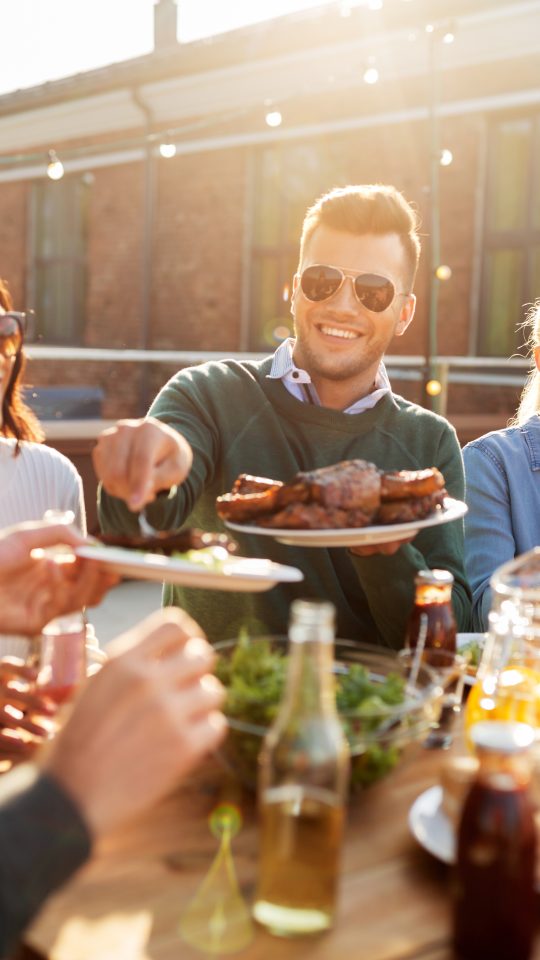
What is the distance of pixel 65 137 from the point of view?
13.8 meters

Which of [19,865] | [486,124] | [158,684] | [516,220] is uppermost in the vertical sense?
[486,124]

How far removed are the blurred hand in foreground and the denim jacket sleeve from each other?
56.1 inches

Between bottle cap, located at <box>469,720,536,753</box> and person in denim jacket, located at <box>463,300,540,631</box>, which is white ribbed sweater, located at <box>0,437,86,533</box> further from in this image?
bottle cap, located at <box>469,720,536,753</box>

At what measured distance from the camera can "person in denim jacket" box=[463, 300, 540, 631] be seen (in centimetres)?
300

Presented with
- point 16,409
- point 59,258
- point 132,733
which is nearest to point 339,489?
point 16,409

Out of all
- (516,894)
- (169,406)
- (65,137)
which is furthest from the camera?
(65,137)

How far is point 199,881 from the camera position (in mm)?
1261

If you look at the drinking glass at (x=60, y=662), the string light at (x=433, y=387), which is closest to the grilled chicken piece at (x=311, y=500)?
the drinking glass at (x=60, y=662)

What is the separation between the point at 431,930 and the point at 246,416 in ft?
5.69

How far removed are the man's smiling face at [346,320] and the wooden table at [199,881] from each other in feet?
5.00

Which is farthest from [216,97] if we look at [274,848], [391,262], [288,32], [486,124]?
[274,848]

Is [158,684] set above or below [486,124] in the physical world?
below

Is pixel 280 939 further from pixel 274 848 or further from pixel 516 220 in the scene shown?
pixel 516 220

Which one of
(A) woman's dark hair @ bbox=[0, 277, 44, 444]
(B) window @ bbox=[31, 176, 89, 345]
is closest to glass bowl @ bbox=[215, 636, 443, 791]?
(A) woman's dark hair @ bbox=[0, 277, 44, 444]
